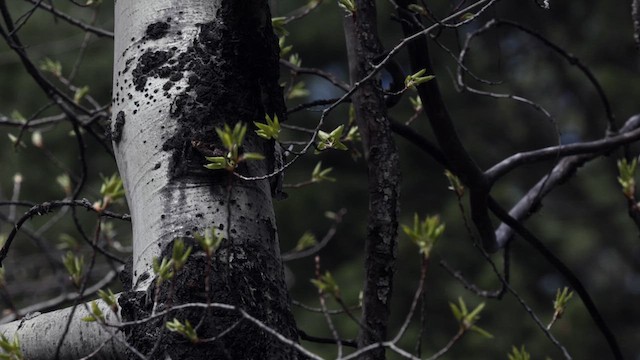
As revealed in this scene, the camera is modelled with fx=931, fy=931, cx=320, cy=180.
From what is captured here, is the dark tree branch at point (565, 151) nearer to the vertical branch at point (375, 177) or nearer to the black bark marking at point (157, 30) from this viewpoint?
the vertical branch at point (375, 177)

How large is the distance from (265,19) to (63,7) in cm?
709

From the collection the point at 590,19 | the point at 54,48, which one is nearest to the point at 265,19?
the point at 54,48

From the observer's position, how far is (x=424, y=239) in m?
1.43

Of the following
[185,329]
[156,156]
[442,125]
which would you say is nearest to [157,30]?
[156,156]

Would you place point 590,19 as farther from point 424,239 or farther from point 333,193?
point 424,239

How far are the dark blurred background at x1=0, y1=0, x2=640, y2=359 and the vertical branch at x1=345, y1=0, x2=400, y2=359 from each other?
475cm

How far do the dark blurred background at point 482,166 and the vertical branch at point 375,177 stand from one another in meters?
4.75

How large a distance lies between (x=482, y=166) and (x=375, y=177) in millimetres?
6278

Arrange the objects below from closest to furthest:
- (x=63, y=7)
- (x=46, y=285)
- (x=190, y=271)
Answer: (x=190, y=271) < (x=46, y=285) < (x=63, y=7)

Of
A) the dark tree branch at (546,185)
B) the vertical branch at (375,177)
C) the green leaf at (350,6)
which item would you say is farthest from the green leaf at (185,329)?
the dark tree branch at (546,185)

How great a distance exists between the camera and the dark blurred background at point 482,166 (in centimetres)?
708

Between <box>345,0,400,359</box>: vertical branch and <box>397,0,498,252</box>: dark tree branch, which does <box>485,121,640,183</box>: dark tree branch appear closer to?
<box>397,0,498,252</box>: dark tree branch

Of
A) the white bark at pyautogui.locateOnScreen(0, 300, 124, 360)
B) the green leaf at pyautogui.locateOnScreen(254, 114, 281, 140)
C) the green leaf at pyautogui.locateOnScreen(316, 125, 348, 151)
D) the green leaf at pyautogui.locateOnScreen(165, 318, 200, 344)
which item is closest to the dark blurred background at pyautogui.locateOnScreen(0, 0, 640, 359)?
the white bark at pyautogui.locateOnScreen(0, 300, 124, 360)

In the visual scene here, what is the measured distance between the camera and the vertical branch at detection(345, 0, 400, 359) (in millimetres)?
1666
